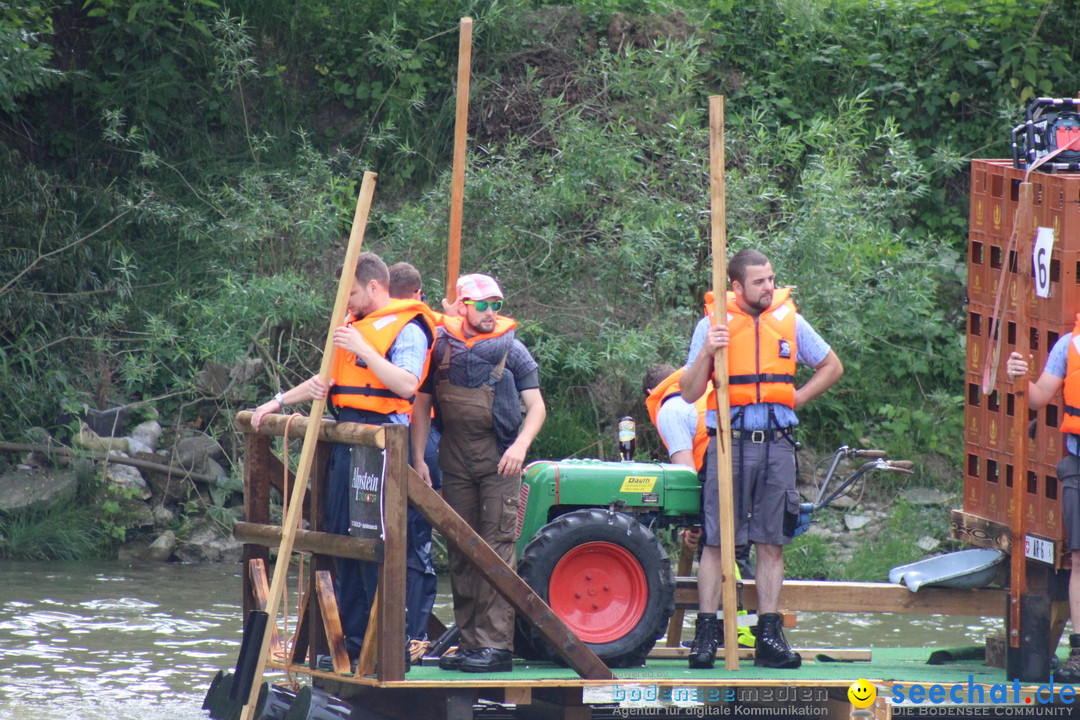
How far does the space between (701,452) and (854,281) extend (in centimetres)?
467

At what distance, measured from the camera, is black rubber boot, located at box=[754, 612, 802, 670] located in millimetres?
5852

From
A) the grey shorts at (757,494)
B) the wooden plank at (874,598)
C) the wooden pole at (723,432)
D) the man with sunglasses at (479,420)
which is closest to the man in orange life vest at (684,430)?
the wooden plank at (874,598)

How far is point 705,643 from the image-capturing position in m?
Result: 5.86

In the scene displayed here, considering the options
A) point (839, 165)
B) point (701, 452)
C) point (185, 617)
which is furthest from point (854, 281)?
point (185, 617)

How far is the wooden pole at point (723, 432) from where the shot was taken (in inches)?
220

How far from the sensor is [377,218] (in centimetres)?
1248

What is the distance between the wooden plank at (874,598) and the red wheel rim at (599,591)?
1.74 ft

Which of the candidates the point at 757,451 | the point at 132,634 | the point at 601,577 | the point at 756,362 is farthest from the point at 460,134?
the point at 132,634

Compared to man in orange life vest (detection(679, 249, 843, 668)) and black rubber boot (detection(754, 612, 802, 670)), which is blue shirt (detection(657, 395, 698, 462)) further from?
black rubber boot (detection(754, 612, 802, 670))

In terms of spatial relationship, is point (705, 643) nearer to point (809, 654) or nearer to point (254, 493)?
point (809, 654)

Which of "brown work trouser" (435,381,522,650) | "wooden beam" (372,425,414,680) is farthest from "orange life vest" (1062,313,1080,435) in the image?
"wooden beam" (372,425,414,680)

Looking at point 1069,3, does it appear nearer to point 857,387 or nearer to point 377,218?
point 857,387

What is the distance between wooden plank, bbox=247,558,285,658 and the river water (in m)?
1.08

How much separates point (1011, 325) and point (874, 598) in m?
1.39
